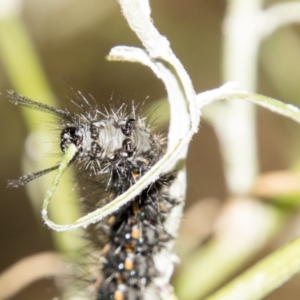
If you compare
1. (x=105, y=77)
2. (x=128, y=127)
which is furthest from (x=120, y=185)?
(x=105, y=77)

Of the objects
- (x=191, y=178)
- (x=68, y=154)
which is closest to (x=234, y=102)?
(x=68, y=154)

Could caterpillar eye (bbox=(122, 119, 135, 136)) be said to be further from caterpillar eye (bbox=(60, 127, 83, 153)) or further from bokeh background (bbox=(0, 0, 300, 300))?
bokeh background (bbox=(0, 0, 300, 300))

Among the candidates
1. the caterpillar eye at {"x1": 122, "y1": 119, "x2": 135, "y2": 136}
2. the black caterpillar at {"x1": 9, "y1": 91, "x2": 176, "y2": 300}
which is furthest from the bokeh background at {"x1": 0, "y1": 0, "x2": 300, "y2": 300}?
the caterpillar eye at {"x1": 122, "y1": 119, "x2": 135, "y2": 136}

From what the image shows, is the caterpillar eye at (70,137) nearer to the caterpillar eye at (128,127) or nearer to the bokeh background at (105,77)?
the caterpillar eye at (128,127)

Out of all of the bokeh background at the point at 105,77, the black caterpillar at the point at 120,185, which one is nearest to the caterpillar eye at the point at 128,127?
the black caterpillar at the point at 120,185

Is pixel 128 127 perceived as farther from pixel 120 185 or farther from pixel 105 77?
pixel 105 77

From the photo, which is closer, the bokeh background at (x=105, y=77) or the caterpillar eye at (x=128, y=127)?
the caterpillar eye at (x=128, y=127)

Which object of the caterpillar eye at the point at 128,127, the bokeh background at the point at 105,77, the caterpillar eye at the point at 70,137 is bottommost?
the caterpillar eye at the point at 70,137

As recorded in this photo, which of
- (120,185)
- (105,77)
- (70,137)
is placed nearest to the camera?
(70,137)
